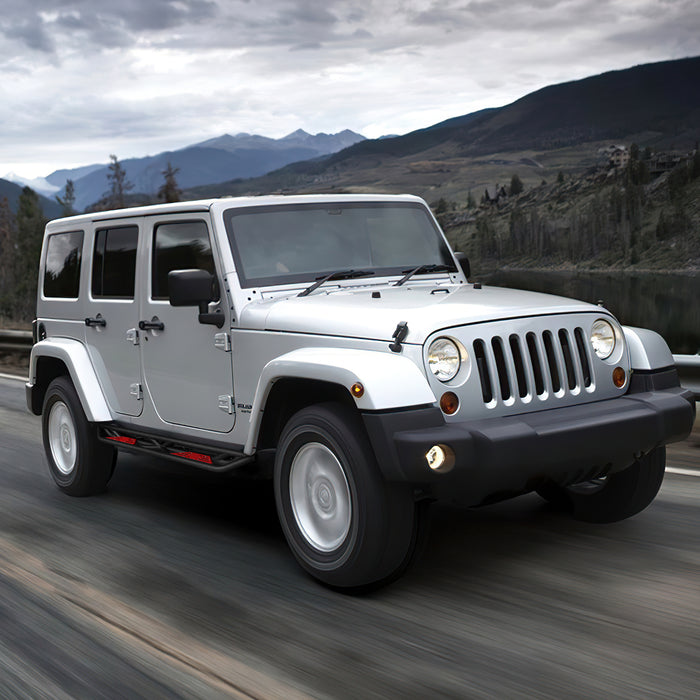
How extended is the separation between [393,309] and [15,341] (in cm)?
1282

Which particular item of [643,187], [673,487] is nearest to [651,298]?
[673,487]

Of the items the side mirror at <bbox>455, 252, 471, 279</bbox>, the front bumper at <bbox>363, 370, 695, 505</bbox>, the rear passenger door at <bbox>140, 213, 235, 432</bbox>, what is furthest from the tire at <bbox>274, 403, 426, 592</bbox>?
the side mirror at <bbox>455, 252, 471, 279</bbox>

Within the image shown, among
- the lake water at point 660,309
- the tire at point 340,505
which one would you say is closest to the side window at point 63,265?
the tire at point 340,505

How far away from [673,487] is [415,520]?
8.63ft

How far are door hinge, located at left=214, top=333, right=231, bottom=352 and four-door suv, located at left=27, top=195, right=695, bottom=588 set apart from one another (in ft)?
0.05

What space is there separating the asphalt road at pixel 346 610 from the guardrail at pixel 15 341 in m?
9.98

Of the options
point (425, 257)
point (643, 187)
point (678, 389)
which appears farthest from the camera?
point (643, 187)

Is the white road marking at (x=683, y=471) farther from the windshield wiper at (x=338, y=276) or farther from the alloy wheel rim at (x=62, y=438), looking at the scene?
the alloy wheel rim at (x=62, y=438)

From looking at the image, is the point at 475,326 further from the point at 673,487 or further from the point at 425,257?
Answer: the point at 673,487

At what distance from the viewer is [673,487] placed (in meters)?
5.80

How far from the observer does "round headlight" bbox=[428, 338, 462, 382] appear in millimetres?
3801

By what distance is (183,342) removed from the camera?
16.5ft

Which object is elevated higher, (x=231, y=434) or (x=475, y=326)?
(x=475, y=326)

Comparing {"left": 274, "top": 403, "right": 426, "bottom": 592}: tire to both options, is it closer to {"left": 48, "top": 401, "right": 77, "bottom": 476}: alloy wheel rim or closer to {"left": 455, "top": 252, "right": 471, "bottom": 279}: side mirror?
{"left": 455, "top": 252, "right": 471, "bottom": 279}: side mirror
